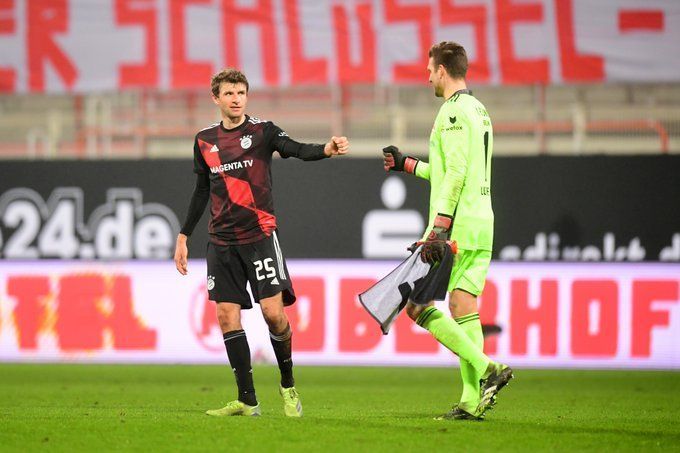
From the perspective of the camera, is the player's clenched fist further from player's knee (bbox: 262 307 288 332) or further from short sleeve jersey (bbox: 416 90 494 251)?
player's knee (bbox: 262 307 288 332)

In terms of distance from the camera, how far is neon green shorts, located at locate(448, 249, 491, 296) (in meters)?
7.61

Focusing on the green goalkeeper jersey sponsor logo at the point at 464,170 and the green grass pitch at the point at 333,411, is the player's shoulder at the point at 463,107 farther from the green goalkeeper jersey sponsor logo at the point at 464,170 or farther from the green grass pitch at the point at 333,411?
the green grass pitch at the point at 333,411

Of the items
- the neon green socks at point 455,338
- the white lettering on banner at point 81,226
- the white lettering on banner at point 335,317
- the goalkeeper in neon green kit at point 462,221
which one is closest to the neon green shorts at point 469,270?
the goalkeeper in neon green kit at point 462,221

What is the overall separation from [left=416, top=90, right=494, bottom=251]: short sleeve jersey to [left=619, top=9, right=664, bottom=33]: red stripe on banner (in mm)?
7116

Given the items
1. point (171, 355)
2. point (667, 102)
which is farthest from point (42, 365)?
point (667, 102)

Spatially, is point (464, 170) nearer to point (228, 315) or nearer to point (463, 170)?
point (463, 170)

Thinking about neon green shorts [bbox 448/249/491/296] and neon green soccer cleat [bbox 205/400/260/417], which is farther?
neon green soccer cleat [bbox 205/400/260/417]

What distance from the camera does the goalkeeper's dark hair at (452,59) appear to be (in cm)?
762

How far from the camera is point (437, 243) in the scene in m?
7.33

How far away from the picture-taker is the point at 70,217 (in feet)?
46.7

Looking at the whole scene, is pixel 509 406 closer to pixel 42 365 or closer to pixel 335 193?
pixel 335 193

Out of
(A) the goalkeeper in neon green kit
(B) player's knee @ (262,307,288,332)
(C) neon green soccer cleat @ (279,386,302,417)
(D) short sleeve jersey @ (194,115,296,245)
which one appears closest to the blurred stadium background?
(C) neon green soccer cleat @ (279,386,302,417)

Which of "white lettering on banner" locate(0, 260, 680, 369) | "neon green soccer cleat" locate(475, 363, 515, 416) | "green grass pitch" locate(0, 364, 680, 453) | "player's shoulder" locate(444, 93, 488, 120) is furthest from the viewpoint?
"white lettering on banner" locate(0, 260, 680, 369)

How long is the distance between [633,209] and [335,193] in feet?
11.1
